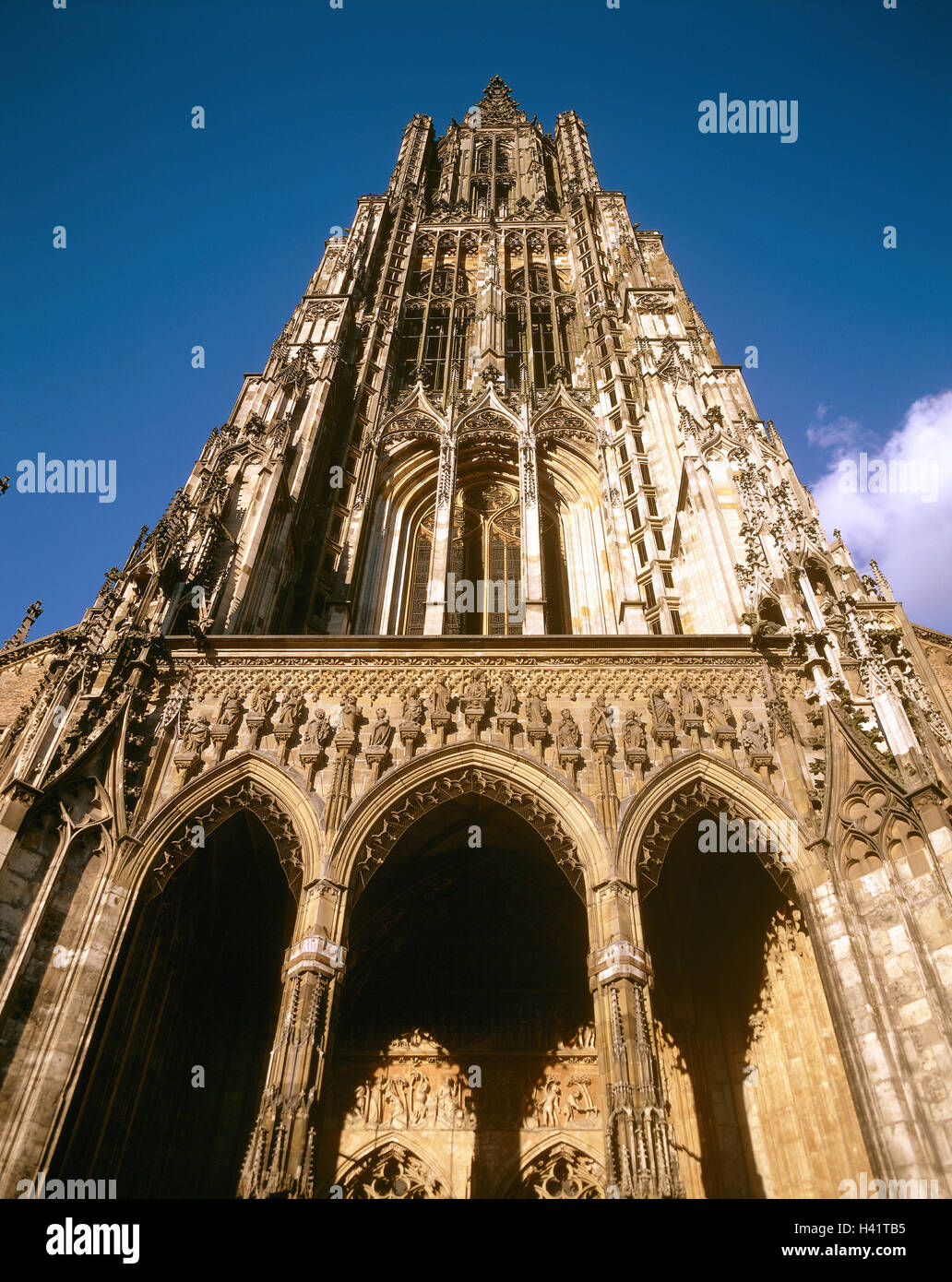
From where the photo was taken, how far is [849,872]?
9367mm

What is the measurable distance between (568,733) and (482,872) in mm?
3699

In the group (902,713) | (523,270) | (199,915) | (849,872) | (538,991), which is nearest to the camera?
(849,872)

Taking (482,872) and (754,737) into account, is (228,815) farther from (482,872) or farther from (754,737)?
(754,737)

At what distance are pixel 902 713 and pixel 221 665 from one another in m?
8.69

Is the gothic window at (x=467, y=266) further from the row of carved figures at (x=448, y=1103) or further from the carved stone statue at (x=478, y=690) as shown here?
the row of carved figures at (x=448, y=1103)

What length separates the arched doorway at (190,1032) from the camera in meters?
9.25

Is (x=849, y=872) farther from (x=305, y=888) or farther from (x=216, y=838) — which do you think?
(x=216, y=838)

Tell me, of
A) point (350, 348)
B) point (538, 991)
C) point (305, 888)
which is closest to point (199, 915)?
point (305, 888)

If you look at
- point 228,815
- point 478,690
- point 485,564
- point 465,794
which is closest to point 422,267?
point 485,564

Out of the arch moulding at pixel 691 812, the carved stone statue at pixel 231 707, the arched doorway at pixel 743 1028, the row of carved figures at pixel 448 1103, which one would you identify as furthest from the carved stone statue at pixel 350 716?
the row of carved figures at pixel 448 1103

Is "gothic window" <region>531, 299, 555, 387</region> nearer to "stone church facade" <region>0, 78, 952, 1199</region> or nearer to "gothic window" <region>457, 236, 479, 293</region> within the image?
"gothic window" <region>457, 236, 479, 293</region>

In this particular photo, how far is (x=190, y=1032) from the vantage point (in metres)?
11.4

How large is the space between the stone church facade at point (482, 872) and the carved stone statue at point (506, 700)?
0.05 m
